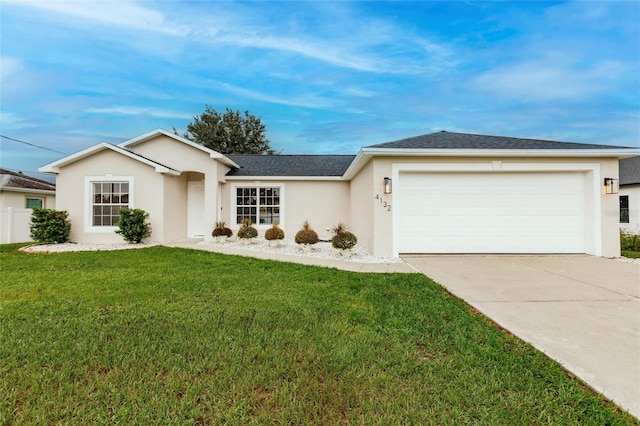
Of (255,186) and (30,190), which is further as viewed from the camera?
(30,190)

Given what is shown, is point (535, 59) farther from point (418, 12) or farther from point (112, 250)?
point (112, 250)

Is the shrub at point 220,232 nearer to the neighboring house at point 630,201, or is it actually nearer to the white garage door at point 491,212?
the white garage door at point 491,212

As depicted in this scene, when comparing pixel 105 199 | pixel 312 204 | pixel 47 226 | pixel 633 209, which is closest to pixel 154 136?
pixel 105 199

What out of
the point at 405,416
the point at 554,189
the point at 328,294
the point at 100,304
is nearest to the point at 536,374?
the point at 405,416

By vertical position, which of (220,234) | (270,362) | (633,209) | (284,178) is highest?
(284,178)

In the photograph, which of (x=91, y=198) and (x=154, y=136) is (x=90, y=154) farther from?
(x=154, y=136)

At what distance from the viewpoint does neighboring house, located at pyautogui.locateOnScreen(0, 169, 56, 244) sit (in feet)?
42.4

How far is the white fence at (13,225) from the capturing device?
12.9 m

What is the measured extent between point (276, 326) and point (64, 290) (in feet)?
13.3

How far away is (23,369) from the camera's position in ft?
8.62

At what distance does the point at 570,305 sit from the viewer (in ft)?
14.3

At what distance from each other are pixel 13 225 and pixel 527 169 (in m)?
19.6

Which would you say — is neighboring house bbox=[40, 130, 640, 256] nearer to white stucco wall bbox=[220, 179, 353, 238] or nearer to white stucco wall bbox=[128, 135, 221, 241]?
white stucco wall bbox=[220, 179, 353, 238]

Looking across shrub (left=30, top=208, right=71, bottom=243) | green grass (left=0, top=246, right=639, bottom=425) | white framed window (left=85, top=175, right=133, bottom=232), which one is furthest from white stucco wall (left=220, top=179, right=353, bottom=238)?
green grass (left=0, top=246, right=639, bottom=425)
